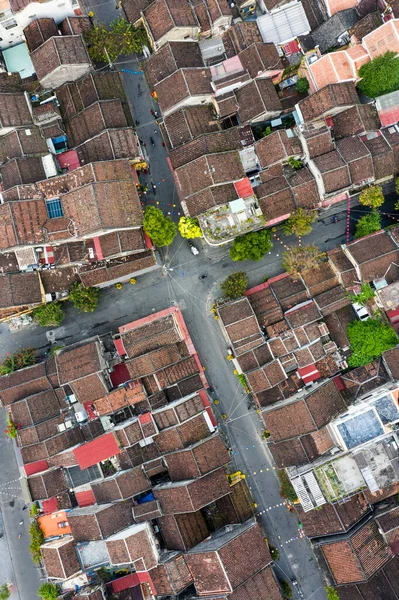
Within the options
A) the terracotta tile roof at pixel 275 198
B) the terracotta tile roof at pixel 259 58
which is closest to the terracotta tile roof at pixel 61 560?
the terracotta tile roof at pixel 275 198

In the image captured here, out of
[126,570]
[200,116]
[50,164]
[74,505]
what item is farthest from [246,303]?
[126,570]

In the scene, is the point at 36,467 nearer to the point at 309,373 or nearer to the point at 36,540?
the point at 36,540

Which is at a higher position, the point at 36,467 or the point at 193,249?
the point at 193,249

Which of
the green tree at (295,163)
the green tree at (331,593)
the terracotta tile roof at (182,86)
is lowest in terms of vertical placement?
the green tree at (331,593)

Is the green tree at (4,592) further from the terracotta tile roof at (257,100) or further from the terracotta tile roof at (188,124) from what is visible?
the terracotta tile roof at (257,100)

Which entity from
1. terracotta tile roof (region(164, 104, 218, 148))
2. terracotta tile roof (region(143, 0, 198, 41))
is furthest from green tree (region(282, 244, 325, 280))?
terracotta tile roof (region(143, 0, 198, 41))

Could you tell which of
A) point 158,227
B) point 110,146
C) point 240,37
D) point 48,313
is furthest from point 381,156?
point 48,313

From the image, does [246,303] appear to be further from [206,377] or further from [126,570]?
[126,570]
